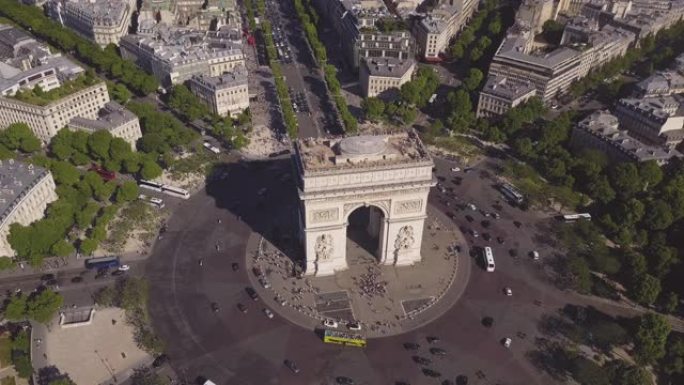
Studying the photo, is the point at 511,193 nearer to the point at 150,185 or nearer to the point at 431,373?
the point at 431,373

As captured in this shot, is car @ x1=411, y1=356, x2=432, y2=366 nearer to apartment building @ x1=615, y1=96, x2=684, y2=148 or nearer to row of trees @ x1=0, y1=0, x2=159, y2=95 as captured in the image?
apartment building @ x1=615, y1=96, x2=684, y2=148

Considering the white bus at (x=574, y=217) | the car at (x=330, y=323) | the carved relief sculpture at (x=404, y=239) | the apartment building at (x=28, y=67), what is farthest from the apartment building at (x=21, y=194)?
the white bus at (x=574, y=217)

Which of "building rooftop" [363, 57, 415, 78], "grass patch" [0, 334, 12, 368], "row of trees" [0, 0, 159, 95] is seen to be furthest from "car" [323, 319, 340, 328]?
"row of trees" [0, 0, 159, 95]

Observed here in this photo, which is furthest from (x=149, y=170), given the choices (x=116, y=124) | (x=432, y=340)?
(x=432, y=340)

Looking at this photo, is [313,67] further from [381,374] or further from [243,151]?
[381,374]

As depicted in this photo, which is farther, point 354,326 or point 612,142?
point 612,142

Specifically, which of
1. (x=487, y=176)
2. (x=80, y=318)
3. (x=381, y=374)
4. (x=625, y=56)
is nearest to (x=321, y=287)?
(x=381, y=374)

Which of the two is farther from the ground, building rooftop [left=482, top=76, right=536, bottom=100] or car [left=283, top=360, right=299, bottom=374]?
Result: building rooftop [left=482, top=76, right=536, bottom=100]

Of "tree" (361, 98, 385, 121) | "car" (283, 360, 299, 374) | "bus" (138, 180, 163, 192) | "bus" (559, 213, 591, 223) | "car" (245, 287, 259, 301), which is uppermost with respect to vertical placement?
"tree" (361, 98, 385, 121)
